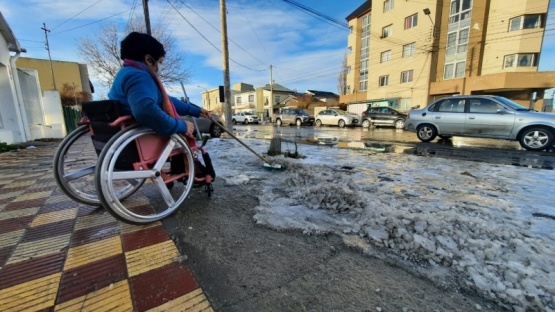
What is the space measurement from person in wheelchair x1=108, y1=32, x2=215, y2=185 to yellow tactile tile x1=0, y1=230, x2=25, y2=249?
1283 mm

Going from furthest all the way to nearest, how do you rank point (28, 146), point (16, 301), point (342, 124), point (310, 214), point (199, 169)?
point (342, 124)
point (28, 146)
point (199, 169)
point (310, 214)
point (16, 301)

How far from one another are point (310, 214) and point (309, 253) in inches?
25.1

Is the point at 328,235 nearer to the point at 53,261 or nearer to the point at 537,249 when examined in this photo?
the point at 537,249

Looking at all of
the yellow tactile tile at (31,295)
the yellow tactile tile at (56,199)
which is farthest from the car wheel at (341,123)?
the yellow tactile tile at (31,295)

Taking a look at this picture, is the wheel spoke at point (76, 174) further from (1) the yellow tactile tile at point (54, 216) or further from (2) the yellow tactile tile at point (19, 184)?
(2) the yellow tactile tile at point (19, 184)

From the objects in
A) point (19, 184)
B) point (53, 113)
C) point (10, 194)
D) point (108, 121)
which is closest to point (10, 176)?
point (19, 184)

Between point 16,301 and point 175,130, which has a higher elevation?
point 175,130

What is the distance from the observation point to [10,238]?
1876 mm

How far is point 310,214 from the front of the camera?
2.33m

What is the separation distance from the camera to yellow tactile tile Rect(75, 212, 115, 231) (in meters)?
2.08

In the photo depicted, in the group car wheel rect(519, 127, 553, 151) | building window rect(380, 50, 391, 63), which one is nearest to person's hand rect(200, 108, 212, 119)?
car wheel rect(519, 127, 553, 151)

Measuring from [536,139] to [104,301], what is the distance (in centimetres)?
924

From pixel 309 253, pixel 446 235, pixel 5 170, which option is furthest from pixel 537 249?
pixel 5 170

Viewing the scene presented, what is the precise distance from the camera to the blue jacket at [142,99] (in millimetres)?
1850
